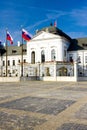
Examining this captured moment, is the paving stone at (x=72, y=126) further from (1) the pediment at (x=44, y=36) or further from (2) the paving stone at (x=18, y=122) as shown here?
(1) the pediment at (x=44, y=36)

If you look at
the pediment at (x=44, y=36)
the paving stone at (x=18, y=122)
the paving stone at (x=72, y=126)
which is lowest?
the paving stone at (x=72, y=126)

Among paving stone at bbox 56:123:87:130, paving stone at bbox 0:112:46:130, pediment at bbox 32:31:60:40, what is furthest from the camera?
pediment at bbox 32:31:60:40

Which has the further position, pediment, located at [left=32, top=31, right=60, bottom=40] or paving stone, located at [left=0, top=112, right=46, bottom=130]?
pediment, located at [left=32, top=31, right=60, bottom=40]

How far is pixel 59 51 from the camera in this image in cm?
4778

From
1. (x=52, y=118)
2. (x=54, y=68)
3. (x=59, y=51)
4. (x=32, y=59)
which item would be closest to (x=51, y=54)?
(x=59, y=51)

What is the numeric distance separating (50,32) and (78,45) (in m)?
8.91

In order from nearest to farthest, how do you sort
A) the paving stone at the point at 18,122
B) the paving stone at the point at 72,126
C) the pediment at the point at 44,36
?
1. the paving stone at the point at 72,126
2. the paving stone at the point at 18,122
3. the pediment at the point at 44,36

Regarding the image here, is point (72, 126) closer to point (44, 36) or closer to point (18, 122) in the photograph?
point (18, 122)

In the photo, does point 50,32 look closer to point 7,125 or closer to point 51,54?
point 51,54

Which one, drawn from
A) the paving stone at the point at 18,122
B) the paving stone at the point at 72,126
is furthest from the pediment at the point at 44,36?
the paving stone at the point at 72,126

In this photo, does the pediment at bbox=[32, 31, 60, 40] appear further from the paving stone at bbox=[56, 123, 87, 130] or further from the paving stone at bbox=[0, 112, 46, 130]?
the paving stone at bbox=[56, 123, 87, 130]

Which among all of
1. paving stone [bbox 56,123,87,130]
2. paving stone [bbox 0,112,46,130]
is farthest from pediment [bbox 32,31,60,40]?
paving stone [bbox 56,123,87,130]

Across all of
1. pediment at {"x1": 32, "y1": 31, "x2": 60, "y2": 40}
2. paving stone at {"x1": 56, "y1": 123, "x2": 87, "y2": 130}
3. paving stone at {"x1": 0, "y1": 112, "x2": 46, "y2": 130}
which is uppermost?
pediment at {"x1": 32, "y1": 31, "x2": 60, "y2": 40}

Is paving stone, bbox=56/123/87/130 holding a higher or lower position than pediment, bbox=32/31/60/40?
lower
